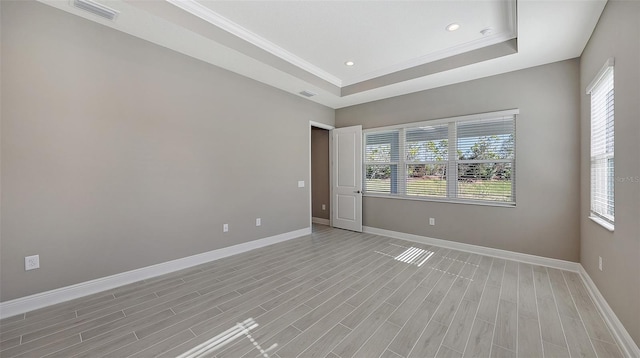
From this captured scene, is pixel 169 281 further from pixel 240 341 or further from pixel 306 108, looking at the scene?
pixel 306 108

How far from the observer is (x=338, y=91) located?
15.6 feet

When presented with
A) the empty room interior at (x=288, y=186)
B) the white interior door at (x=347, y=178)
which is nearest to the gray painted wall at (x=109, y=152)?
the empty room interior at (x=288, y=186)

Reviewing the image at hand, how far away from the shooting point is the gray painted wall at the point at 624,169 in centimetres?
165

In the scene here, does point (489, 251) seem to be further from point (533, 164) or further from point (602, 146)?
point (602, 146)

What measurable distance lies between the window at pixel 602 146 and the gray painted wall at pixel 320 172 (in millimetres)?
4296

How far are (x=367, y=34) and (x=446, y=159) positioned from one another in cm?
241

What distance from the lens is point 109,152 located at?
2656 millimetres

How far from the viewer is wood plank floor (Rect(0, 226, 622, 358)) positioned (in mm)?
1787

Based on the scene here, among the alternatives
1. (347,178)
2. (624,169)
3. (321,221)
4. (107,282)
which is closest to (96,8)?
(107,282)

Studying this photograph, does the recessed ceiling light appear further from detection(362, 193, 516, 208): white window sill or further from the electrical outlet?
the electrical outlet

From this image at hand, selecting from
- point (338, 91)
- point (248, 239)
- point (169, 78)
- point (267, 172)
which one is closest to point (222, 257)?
point (248, 239)

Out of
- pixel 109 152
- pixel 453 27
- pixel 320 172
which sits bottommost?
pixel 320 172

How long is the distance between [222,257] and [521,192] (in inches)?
174

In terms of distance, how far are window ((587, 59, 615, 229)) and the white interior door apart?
10.8ft
